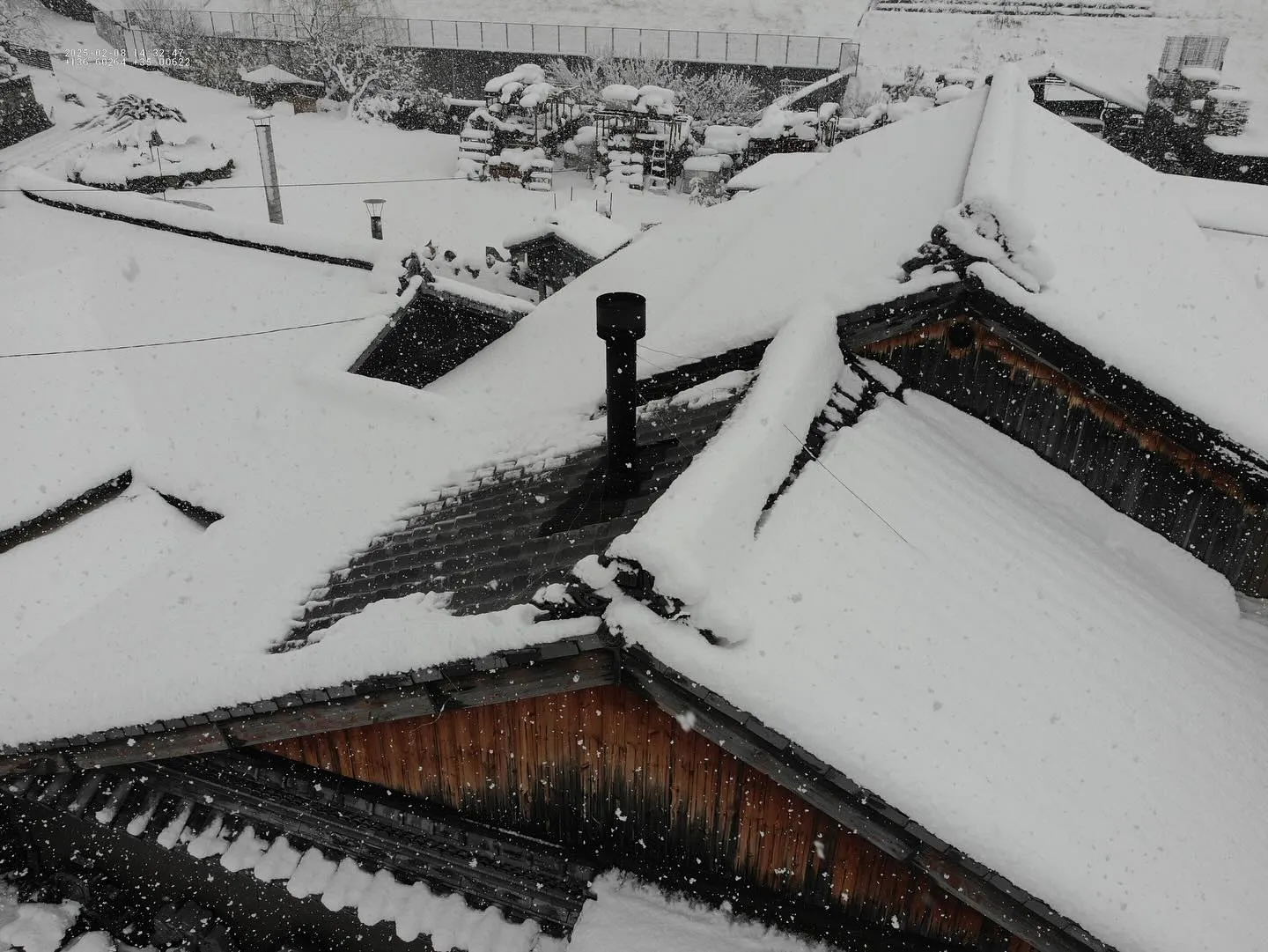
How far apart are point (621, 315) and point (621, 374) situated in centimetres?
39

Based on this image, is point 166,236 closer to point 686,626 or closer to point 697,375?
point 697,375

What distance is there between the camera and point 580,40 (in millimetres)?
43406

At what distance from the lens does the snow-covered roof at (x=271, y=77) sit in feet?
117

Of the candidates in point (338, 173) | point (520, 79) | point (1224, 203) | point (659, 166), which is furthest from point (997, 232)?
point (520, 79)

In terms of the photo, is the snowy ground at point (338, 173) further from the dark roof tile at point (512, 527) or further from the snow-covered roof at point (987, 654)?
the snow-covered roof at point (987, 654)

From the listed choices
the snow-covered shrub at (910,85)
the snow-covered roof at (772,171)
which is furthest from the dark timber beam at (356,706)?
the snow-covered shrub at (910,85)

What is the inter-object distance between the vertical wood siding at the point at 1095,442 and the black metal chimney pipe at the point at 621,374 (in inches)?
88.8

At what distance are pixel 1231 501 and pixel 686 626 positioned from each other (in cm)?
476

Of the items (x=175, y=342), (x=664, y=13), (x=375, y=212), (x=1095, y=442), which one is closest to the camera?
(x=1095, y=442)

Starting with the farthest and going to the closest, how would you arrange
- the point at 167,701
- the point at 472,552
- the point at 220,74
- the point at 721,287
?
the point at 220,74 < the point at 721,287 < the point at 472,552 < the point at 167,701

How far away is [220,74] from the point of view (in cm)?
3966

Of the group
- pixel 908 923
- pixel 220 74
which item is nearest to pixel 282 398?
pixel 908 923

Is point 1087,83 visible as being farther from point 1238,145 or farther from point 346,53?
point 346,53

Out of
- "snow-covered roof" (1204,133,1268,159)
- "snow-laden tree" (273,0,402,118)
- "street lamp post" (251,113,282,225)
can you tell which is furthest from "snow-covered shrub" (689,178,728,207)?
"snow-laden tree" (273,0,402,118)
